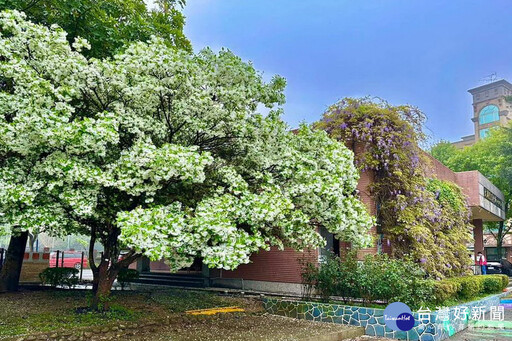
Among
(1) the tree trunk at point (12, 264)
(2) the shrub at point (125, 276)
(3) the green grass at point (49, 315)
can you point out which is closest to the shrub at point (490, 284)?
(3) the green grass at point (49, 315)

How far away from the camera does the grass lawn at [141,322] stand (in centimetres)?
717

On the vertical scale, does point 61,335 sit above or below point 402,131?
below

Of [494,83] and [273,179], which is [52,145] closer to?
[273,179]

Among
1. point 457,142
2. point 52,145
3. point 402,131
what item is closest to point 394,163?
point 402,131

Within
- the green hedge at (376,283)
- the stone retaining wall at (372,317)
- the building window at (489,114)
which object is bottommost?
the stone retaining wall at (372,317)

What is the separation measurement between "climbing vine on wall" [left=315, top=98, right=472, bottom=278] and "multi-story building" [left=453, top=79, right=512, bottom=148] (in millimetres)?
58405

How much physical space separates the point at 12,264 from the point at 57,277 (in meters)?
1.83

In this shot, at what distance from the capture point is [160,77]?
7.23 meters

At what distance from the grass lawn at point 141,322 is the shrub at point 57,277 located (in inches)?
79.9

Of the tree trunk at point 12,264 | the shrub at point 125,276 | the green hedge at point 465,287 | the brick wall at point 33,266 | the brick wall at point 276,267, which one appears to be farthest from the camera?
the brick wall at point 33,266

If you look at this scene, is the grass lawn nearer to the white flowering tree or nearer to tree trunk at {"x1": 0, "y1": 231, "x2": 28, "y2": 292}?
tree trunk at {"x1": 0, "y1": 231, "x2": 28, "y2": 292}

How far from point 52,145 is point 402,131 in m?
10.00

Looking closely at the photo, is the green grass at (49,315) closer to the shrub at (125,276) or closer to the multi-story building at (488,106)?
the shrub at (125,276)

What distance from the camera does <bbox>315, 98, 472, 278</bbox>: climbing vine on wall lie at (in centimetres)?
1195
